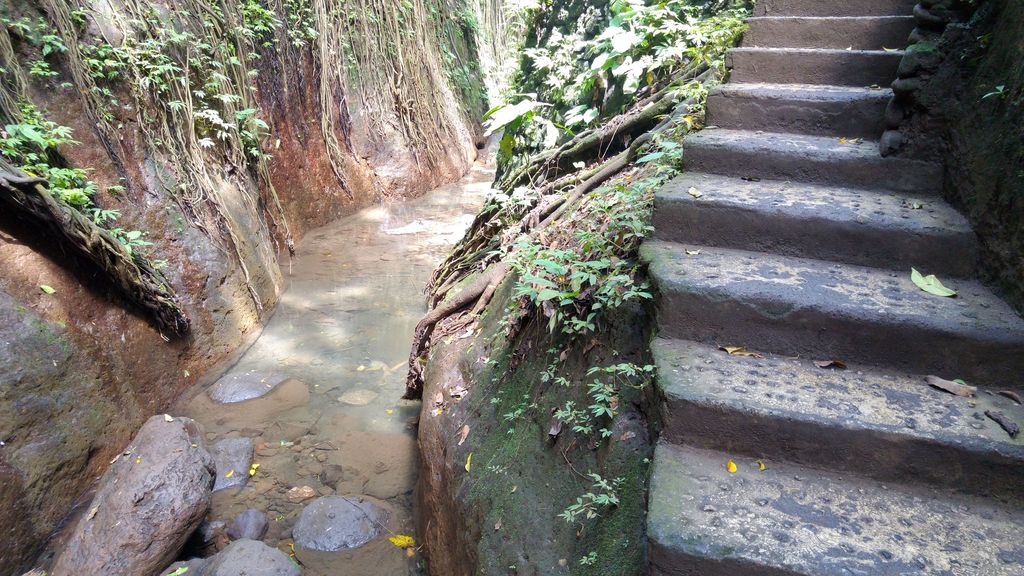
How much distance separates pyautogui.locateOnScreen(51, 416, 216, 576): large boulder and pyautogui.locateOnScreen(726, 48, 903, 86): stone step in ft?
10.7

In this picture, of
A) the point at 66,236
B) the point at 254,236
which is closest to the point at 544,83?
the point at 254,236

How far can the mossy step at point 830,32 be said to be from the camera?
111 inches

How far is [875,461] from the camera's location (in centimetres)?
146

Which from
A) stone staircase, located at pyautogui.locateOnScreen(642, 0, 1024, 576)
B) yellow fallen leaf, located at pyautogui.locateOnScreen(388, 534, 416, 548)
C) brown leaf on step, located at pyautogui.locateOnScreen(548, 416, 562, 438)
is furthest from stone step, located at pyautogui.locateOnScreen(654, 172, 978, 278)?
yellow fallen leaf, located at pyautogui.locateOnScreen(388, 534, 416, 548)

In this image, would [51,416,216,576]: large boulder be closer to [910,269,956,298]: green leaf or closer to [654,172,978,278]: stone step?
[654,172,978,278]: stone step

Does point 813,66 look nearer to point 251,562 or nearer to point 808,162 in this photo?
point 808,162

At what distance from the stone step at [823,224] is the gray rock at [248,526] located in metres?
2.33

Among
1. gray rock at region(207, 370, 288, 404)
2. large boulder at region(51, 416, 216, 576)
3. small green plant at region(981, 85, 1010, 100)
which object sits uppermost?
small green plant at region(981, 85, 1010, 100)

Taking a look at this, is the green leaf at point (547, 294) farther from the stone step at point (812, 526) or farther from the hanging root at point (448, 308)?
the hanging root at point (448, 308)

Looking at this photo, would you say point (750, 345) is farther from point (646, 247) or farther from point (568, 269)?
point (568, 269)

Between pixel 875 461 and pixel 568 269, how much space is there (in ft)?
3.75

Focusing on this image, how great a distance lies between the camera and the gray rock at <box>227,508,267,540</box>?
281 centimetres

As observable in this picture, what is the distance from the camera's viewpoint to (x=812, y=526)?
1.33 metres

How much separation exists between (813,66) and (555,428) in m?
2.17
